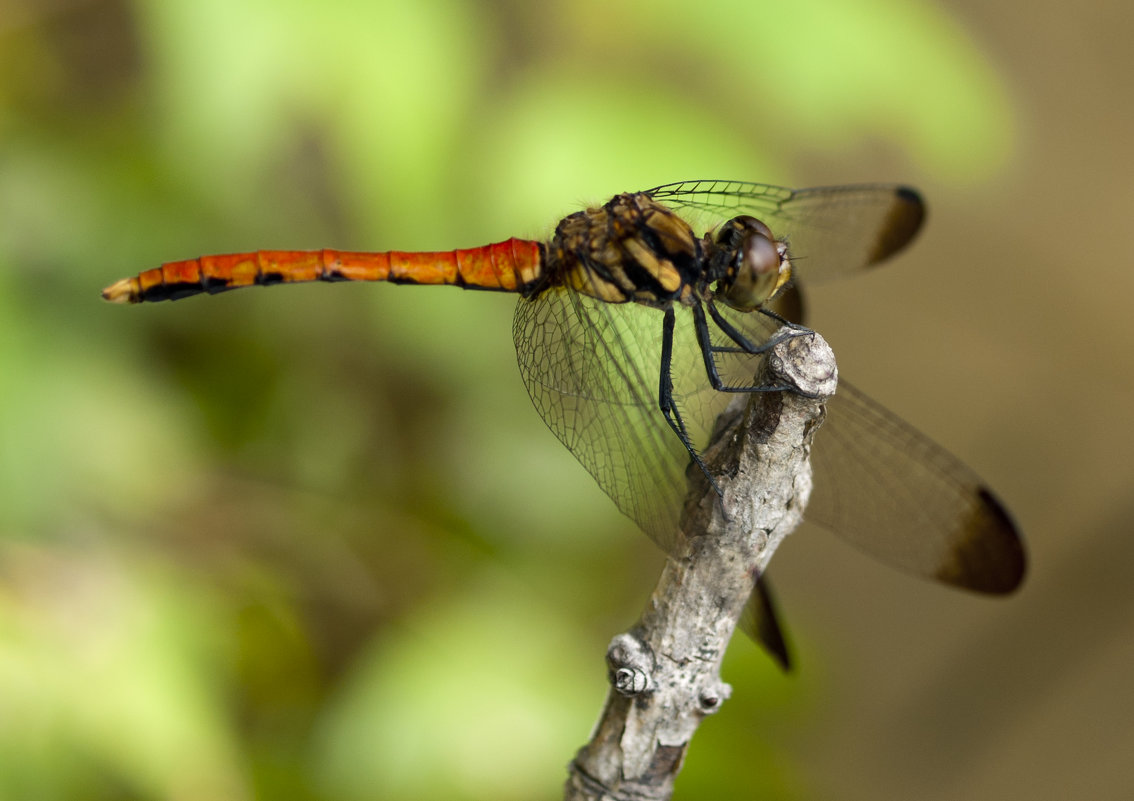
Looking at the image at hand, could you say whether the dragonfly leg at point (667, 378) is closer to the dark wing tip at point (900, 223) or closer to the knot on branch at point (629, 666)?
the knot on branch at point (629, 666)

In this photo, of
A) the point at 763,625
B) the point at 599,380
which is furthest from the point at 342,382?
the point at 763,625

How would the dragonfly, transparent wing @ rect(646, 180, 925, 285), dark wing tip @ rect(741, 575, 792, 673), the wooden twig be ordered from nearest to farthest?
the wooden twig, dark wing tip @ rect(741, 575, 792, 673), the dragonfly, transparent wing @ rect(646, 180, 925, 285)

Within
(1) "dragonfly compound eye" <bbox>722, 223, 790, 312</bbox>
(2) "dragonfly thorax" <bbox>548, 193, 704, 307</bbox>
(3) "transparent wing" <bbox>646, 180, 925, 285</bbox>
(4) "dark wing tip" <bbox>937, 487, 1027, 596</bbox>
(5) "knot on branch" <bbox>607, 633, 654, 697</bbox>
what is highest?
(3) "transparent wing" <bbox>646, 180, 925, 285</bbox>

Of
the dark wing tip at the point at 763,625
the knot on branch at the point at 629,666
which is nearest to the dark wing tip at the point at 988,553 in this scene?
the dark wing tip at the point at 763,625

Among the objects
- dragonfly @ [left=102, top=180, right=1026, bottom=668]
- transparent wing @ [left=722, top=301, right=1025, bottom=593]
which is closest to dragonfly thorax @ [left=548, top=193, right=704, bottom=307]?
dragonfly @ [left=102, top=180, right=1026, bottom=668]

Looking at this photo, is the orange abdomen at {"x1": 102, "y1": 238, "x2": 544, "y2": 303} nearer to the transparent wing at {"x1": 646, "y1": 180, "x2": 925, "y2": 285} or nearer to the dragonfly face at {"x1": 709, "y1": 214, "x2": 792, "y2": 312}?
the dragonfly face at {"x1": 709, "y1": 214, "x2": 792, "y2": 312}

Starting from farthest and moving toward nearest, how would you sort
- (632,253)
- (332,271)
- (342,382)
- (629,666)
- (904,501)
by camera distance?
1. (342,382)
2. (332,271)
3. (904,501)
4. (632,253)
5. (629,666)

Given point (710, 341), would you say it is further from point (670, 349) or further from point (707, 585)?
point (707, 585)
